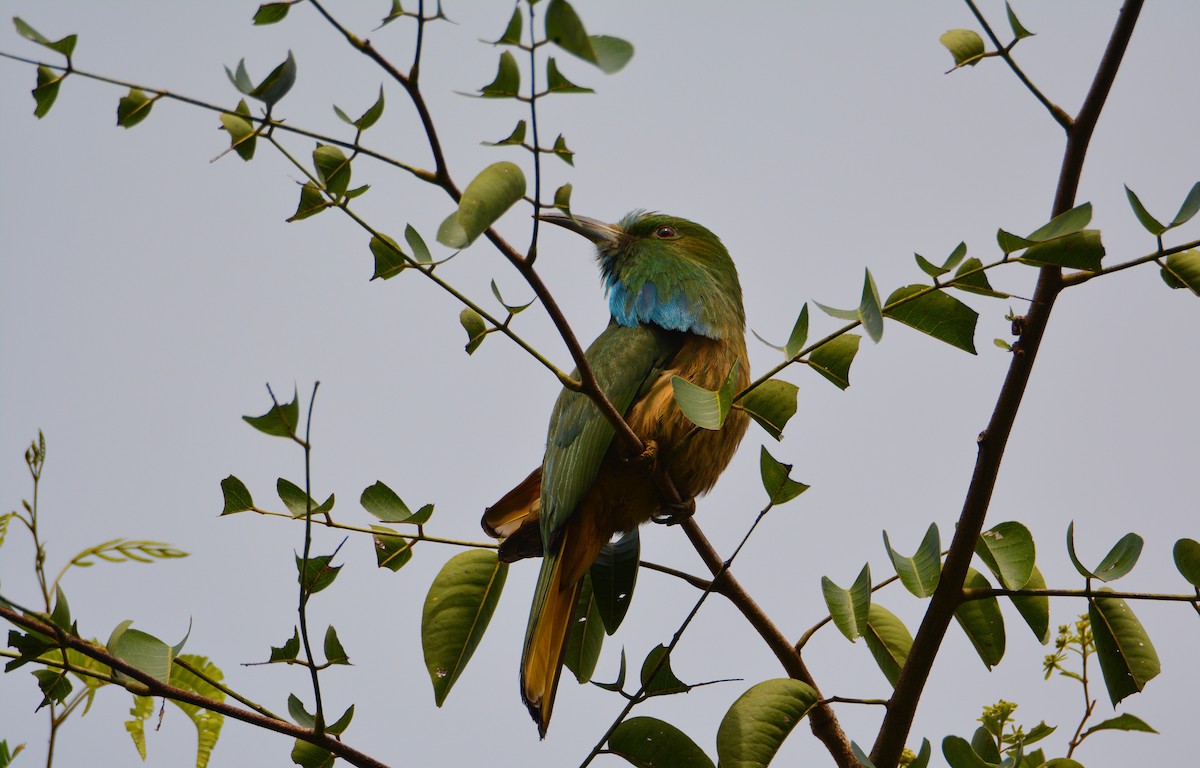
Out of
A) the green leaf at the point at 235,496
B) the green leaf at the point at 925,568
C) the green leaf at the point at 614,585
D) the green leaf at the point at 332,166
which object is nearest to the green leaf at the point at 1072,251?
the green leaf at the point at 925,568

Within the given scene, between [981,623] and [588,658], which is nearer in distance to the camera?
[981,623]

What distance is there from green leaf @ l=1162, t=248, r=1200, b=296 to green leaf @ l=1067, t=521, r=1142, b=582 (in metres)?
0.52

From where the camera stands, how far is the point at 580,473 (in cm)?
322

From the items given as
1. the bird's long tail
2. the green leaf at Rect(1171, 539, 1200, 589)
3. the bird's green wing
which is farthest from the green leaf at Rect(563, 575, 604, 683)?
the green leaf at Rect(1171, 539, 1200, 589)

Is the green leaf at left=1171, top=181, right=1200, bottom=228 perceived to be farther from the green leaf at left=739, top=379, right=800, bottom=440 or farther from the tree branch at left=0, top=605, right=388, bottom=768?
the tree branch at left=0, top=605, right=388, bottom=768

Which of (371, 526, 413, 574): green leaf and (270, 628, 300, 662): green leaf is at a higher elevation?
(371, 526, 413, 574): green leaf

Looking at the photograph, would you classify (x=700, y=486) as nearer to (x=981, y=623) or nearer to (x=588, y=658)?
(x=588, y=658)

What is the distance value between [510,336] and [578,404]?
4.88ft

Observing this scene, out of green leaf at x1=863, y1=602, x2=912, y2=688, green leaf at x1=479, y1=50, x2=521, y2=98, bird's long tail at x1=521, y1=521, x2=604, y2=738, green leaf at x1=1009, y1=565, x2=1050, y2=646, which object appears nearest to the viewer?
green leaf at x1=479, y1=50, x2=521, y2=98

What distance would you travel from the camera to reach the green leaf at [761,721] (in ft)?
7.43

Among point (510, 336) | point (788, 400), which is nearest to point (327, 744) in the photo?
point (510, 336)

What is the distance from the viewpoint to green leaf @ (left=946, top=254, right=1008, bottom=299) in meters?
2.06

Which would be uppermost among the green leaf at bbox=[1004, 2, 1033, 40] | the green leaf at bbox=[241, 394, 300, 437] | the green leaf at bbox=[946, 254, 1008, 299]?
the green leaf at bbox=[1004, 2, 1033, 40]

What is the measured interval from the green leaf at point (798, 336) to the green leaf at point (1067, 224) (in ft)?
1.48
